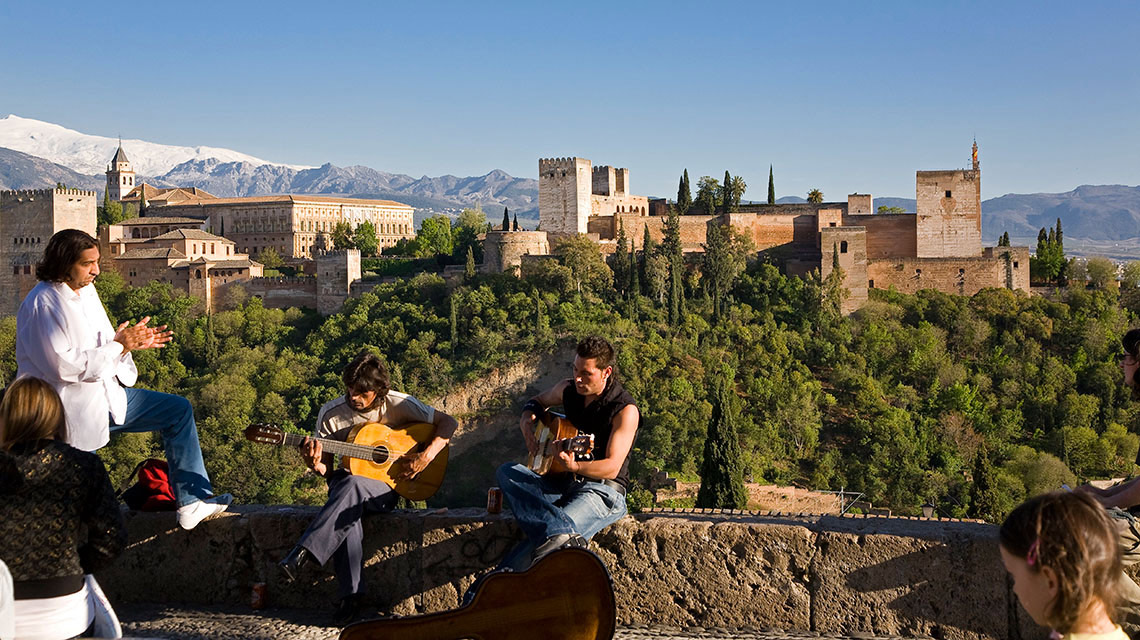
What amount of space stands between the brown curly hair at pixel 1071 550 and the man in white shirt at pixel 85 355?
12.1 ft

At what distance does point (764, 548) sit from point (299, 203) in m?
55.7

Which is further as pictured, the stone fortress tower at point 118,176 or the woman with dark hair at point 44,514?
the stone fortress tower at point 118,176

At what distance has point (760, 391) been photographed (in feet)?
110

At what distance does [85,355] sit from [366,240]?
5028 centimetres

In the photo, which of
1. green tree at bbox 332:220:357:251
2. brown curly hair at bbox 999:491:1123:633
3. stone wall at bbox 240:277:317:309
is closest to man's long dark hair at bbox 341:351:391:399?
brown curly hair at bbox 999:491:1123:633

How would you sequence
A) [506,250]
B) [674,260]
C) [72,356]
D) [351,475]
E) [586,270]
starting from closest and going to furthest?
[72,356] → [351,475] → [674,260] → [586,270] → [506,250]

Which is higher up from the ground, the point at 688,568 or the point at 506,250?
the point at 506,250

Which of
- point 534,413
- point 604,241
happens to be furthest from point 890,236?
point 534,413

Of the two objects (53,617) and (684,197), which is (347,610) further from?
Answer: (684,197)

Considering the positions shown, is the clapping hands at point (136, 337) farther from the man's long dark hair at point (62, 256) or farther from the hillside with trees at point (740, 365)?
the hillside with trees at point (740, 365)

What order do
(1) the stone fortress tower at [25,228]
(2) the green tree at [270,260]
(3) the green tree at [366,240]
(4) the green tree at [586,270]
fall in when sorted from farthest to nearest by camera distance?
(3) the green tree at [366,240]
(2) the green tree at [270,260]
(1) the stone fortress tower at [25,228]
(4) the green tree at [586,270]

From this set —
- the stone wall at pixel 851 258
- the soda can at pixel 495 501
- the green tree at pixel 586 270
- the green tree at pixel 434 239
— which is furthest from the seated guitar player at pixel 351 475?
the green tree at pixel 434 239

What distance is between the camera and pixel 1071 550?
2.62m

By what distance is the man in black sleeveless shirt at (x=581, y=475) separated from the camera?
15.4ft
